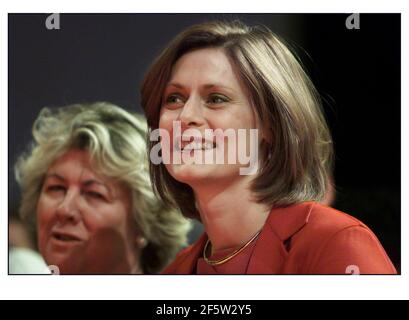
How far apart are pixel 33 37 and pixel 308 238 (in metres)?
1.59

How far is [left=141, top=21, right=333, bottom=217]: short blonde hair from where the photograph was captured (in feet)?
9.96

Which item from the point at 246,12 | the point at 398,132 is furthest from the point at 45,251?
the point at 398,132

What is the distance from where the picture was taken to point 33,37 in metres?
3.26

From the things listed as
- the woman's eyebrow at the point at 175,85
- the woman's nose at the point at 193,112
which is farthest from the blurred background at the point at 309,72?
the woman's nose at the point at 193,112

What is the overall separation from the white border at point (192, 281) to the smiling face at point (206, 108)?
0.30 metres

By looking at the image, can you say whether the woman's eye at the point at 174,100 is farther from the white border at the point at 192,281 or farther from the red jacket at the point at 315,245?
the red jacket at the point at 315,245

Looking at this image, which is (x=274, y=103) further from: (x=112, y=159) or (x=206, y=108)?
(x=112, y=159)

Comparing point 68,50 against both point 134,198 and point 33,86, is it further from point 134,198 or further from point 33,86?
point 134,198

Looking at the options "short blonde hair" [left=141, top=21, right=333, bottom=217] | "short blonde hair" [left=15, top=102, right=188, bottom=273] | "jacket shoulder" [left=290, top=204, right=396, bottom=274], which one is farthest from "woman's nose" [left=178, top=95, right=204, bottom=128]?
"jacket shoulder" [left=290, top=204, right=396, bottom=274]

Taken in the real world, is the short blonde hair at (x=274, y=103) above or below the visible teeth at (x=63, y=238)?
above

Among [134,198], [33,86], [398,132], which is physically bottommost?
[134,198]

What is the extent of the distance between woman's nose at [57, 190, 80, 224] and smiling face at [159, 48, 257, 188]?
1.71ft

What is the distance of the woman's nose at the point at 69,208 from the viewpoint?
3.25 metres
